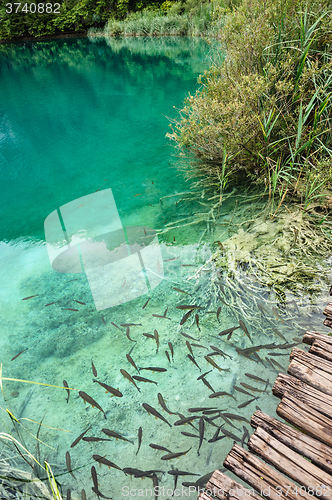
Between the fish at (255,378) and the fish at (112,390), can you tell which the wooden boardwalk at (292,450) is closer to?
the fish at (255,378)

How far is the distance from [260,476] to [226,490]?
0.57 ft

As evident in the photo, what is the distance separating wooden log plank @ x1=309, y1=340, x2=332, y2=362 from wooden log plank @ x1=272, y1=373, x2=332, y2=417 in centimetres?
24

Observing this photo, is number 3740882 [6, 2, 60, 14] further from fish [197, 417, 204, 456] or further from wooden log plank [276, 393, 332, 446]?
wooden log plank [276, 393, 332, 446]

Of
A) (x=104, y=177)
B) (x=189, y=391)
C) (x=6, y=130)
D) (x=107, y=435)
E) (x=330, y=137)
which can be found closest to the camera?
(x=107, y=435)

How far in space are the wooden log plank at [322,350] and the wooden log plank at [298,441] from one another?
1.65ft

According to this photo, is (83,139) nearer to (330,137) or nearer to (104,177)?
(104,177)

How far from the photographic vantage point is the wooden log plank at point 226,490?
4.37 feet

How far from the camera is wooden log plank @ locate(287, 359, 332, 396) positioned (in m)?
Result: 1.66

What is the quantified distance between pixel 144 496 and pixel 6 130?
9.83m

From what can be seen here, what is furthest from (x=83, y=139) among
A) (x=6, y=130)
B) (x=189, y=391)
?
(x=189, y=391)

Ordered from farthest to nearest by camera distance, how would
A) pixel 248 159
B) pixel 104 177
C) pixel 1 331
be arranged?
pixel 104 177 → pixel 248 159 → pixel 1 331

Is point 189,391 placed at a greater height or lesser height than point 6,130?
lesser

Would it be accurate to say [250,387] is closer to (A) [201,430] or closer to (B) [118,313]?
(A) [201,430]

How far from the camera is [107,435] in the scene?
204 cm
